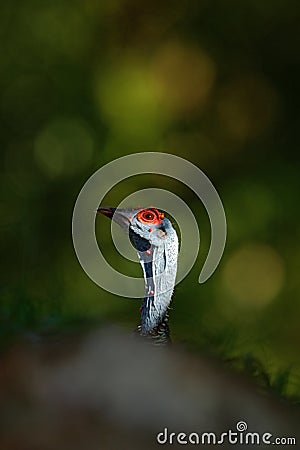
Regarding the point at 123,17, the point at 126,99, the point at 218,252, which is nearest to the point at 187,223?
the point at 218,252

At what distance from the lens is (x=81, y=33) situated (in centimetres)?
150

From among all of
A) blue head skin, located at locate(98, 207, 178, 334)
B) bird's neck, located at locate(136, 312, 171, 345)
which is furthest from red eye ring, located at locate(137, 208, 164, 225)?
bird's neck, located at locate(136, 312, 171, 345)

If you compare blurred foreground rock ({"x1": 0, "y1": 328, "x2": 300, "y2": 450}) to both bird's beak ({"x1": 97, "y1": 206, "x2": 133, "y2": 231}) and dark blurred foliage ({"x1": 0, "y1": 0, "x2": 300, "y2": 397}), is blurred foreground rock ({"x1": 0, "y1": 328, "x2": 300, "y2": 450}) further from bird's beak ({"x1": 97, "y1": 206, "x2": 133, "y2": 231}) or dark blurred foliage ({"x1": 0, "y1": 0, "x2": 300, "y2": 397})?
bird's beak ({"x1": 97, "y1": 206, "x2": 133, "y2": 231})

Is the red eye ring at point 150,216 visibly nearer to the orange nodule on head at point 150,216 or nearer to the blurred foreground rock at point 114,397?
the orange nodule on head at point 150,216

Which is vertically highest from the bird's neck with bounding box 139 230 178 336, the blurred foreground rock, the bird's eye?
the bird's eye

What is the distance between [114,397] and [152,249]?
315 millimetres

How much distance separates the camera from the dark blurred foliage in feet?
4.88

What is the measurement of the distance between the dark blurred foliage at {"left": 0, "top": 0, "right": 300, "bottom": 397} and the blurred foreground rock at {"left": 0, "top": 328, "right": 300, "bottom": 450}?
47 millimetres

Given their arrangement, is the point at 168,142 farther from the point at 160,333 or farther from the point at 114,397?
the point at 114,397

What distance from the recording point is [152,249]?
1479 millimetres

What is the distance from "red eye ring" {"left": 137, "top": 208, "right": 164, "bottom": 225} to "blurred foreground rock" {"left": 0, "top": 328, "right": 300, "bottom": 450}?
0.78ft

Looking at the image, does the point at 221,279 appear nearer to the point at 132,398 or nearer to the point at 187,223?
the point at 187,223

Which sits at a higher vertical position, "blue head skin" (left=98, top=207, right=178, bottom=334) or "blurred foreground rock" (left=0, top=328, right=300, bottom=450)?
"blue head skin" (left=98, top=207, right=178, bottom=334)

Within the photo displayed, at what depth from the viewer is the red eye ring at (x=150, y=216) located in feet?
4.84
